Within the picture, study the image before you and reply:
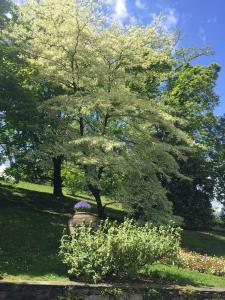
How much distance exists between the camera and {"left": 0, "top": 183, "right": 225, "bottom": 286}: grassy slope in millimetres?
12344

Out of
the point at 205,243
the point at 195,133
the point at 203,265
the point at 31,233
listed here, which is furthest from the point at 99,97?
the point at 195,133

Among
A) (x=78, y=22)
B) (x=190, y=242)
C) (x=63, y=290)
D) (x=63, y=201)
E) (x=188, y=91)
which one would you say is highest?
(x=188, y=91)

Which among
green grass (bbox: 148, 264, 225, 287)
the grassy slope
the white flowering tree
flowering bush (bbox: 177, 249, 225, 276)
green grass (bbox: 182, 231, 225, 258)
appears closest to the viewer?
the grassy slope

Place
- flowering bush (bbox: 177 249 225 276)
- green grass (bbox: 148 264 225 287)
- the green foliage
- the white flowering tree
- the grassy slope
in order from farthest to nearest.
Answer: the green foliage, the white flowering tree, flowering bush (bbox: 177 249 225 276), green grass (bbox: 148 264 225 287), the grassy slope

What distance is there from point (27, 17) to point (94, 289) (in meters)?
13.8

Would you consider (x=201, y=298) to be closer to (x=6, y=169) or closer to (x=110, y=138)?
(x=110, y=138)

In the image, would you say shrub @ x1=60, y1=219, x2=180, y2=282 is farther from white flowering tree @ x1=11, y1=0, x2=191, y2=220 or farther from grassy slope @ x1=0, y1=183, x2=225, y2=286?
white flowering tree @ x1=11, y1=0, x2=191, y2=220

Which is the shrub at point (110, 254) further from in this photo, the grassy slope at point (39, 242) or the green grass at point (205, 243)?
the green grass at point (205, 243)

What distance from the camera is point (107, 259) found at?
1160cm

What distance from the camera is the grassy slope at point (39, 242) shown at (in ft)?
40.5

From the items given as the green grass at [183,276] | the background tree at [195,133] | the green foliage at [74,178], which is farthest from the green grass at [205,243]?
the green grass at [183,276]

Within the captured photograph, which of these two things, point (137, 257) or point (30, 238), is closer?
point (137, 257)

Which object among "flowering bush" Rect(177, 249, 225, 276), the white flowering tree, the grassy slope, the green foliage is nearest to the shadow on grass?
the grassy slope

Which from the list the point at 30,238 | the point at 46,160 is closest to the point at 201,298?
the point at 30,238
